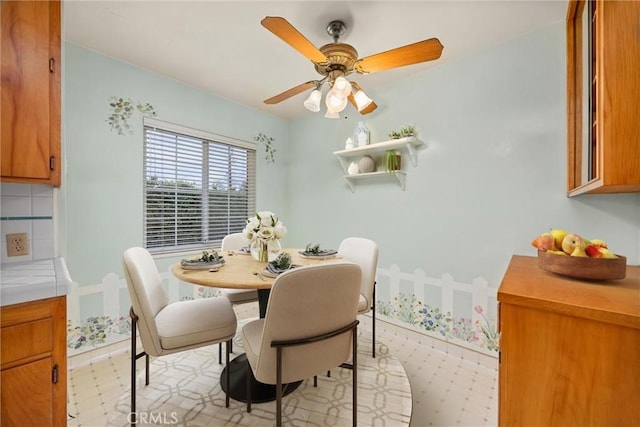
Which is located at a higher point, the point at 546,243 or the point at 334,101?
the point at 334,101

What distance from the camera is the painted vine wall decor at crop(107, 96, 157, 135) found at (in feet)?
7.10

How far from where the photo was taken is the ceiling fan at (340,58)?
4.20 ft

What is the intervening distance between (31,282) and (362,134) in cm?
257

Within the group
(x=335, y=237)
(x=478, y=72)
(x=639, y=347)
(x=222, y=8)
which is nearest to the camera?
(x=639, y=347)

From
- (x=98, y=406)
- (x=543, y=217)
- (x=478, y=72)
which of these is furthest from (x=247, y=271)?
(x=478, y=72)

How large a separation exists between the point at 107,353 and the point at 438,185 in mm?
3148

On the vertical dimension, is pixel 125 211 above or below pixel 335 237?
above

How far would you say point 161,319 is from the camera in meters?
1.47

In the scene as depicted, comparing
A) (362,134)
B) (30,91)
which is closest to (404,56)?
(362,134)

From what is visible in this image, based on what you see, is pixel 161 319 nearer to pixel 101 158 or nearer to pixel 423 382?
pixel 101 158

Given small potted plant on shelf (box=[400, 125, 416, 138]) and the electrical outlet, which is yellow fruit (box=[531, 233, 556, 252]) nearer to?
small potted plant on shelf (box=[400, 125, 416, 138])

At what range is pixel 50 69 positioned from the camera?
1.17 m

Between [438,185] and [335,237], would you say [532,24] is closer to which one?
[438,185]

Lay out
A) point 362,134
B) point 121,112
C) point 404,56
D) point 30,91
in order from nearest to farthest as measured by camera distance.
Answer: point 30,91 < point 404,56 < point 121,112 < point 362,134
